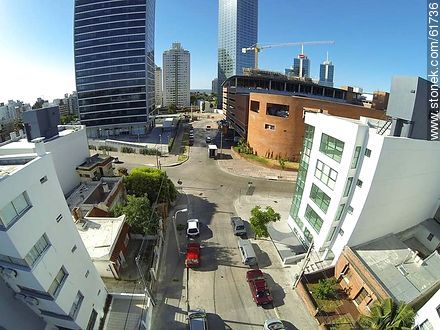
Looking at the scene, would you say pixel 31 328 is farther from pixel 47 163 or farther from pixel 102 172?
pixel 102 172

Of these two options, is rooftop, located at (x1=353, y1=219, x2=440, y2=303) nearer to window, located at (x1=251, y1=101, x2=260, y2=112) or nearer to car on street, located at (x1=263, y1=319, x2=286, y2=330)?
car on street, located at (x1=263, y1=319, x2=286, y2=330)

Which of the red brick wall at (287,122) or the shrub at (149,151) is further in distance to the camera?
the shrub at (149,151)

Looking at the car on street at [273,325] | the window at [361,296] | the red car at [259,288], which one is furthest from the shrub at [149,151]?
the window at [361,296]

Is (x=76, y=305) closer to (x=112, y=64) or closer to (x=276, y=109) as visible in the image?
(x=276, y=109)

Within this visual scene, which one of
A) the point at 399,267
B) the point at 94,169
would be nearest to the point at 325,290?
the point at 399,267

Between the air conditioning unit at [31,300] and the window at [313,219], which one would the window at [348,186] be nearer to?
the window at [313,219]

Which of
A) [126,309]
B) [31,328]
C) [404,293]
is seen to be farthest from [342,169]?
[31,328]
